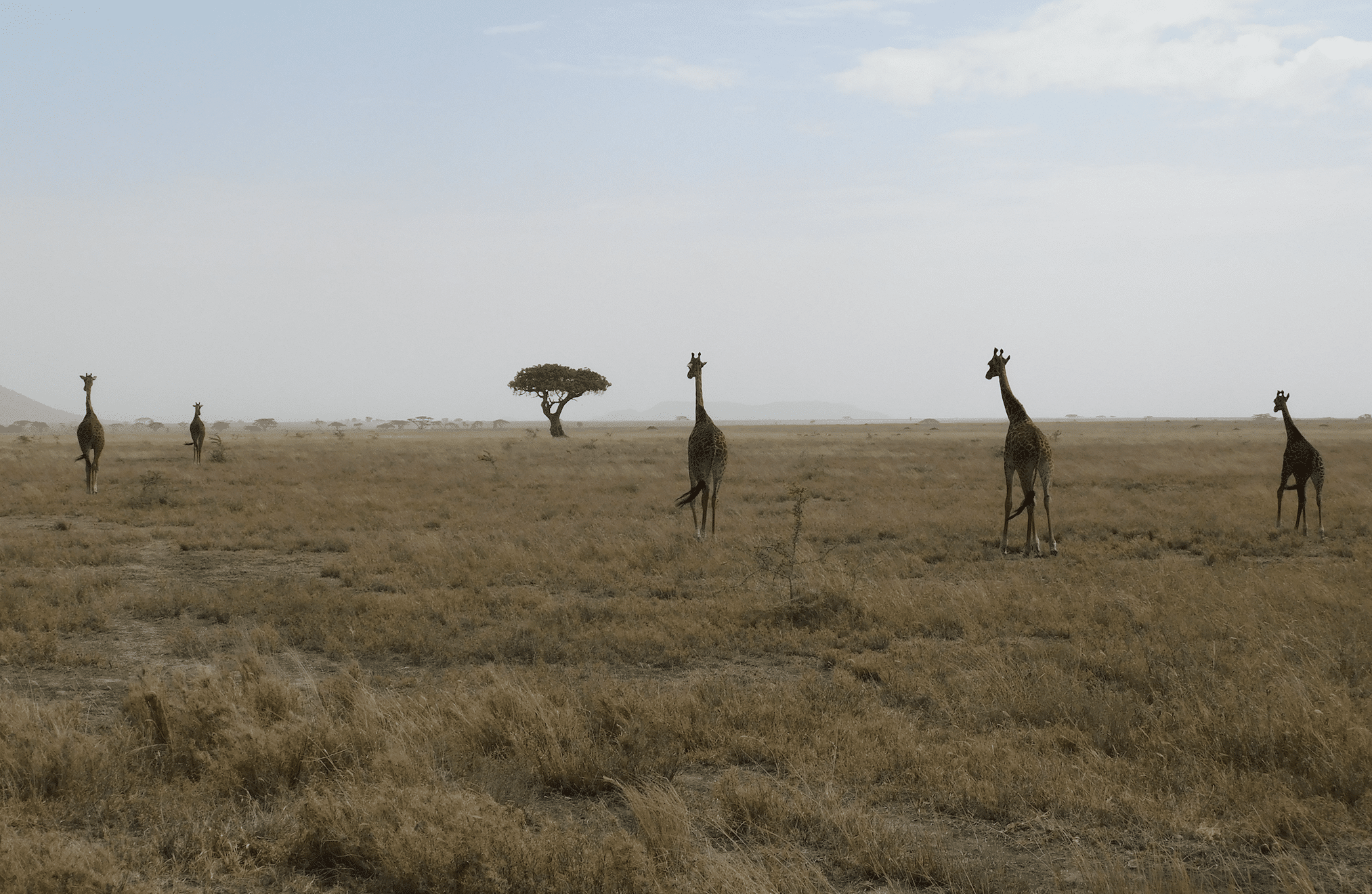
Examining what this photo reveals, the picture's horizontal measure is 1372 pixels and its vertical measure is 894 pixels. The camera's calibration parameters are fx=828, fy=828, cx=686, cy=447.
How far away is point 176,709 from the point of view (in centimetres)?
578

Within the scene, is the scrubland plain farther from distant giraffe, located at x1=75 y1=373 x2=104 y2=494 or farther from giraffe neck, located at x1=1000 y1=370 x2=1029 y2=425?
distant giraffe, located at x1=75 y1=373 x2=104 y2=494

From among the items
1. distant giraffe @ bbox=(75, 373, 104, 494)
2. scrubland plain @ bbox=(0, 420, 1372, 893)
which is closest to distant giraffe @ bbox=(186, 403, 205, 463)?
distant giraffe @ bbox=(75, 373, 104, 494)

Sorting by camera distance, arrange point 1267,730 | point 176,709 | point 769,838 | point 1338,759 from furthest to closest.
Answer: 1. point 176,709
2. point 1267,730
3. point 1338,759
4. point 769,838

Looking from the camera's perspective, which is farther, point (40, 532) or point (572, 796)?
point (40, 532)

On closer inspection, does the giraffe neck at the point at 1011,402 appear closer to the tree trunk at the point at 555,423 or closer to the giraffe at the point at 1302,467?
the giraffe at the point at 1302,467

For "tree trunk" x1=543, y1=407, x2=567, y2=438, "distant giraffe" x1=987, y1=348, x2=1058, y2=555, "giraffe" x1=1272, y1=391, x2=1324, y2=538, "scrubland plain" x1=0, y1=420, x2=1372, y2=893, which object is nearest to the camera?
"scrubland plain" x1=0, y1=420, x2=1372, y2=893

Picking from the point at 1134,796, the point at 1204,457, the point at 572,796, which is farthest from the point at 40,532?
the point at 1204,457

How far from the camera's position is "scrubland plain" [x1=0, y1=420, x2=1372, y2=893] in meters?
4.07

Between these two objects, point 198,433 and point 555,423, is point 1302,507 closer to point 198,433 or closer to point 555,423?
point 198,433

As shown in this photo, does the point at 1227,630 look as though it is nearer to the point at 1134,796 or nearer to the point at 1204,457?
the point at 1134,796

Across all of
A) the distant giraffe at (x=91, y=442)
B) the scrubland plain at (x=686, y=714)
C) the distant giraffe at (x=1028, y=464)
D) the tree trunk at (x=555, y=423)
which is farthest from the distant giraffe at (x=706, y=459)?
the tree trunk at (x=555, y=423)

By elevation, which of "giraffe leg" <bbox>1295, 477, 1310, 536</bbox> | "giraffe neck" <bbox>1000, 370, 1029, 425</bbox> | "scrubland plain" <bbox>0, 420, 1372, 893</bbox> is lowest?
"scrubland plain" <bbox>0, 420, 1372, 893</bbox>

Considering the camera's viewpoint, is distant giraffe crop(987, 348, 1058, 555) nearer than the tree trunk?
Yes

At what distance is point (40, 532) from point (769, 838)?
57.3 feet
